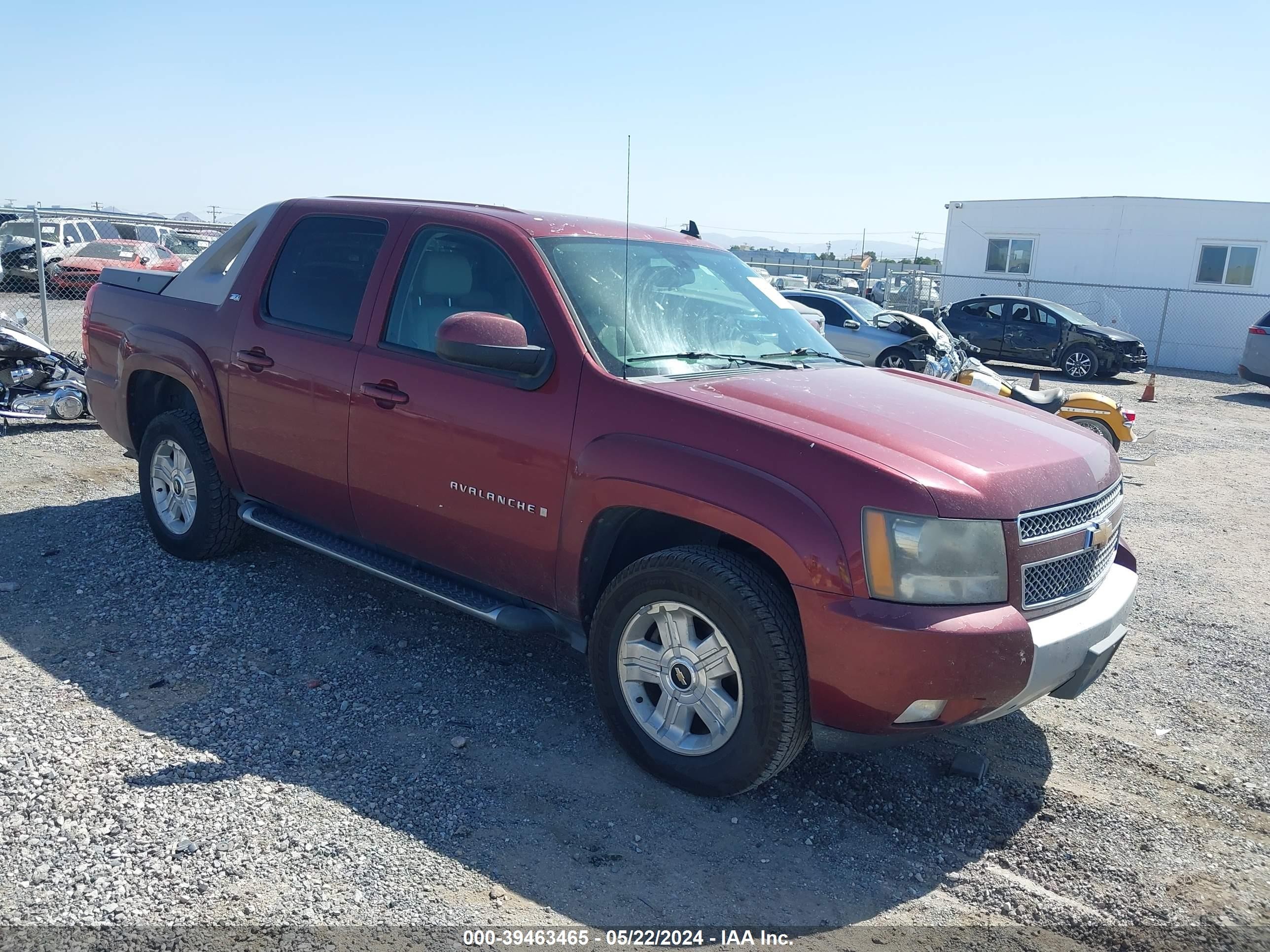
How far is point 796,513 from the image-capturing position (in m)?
3.22

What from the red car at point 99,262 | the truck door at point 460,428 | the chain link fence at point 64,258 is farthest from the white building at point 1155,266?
the truck door at point 460,428

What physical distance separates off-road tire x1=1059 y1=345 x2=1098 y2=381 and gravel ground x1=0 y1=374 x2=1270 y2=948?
16.1 meters

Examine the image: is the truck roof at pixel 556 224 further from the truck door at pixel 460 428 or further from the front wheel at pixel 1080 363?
the front wheel at pixel 1080 363

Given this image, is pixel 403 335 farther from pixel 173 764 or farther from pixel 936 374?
pixel 936 374

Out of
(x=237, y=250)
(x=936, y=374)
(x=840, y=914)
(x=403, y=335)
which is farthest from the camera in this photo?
(x=936, y=374)

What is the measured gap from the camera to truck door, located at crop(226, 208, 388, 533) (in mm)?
4574

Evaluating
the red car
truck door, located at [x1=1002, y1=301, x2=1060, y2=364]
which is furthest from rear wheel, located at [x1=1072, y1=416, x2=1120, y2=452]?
the red car

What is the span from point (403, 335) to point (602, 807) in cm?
218

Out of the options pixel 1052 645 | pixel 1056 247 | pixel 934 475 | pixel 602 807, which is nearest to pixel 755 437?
pixel 934 475

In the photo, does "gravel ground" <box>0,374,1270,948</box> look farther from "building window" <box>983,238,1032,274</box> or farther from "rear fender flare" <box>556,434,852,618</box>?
"building window" <box>983,238,1032,274</box>

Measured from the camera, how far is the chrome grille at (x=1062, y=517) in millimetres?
3309

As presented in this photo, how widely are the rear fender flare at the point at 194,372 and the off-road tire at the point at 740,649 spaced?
2.63 metres

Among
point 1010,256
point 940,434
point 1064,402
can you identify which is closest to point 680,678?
point 940,434

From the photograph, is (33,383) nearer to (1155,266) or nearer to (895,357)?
(895,357)
